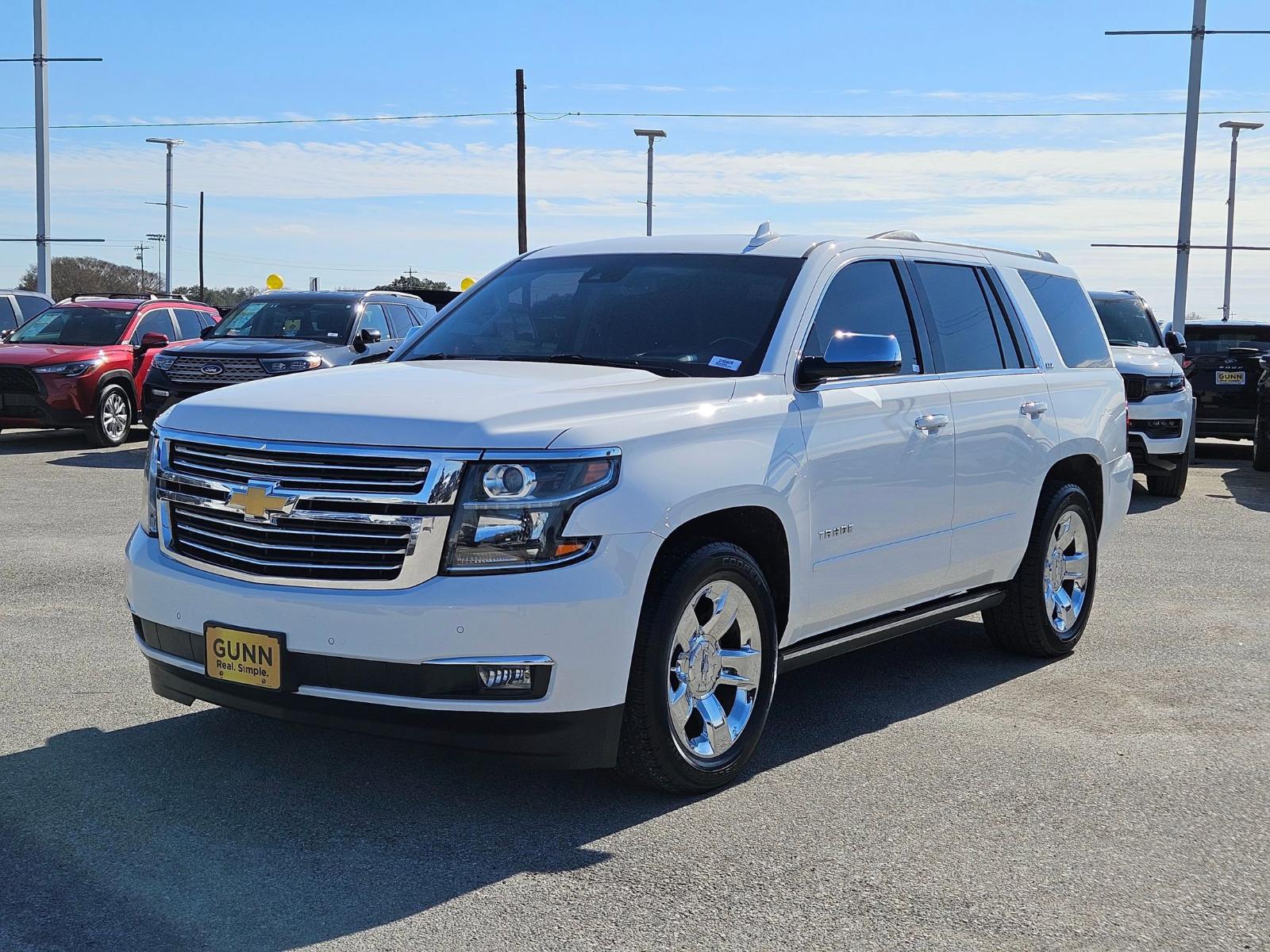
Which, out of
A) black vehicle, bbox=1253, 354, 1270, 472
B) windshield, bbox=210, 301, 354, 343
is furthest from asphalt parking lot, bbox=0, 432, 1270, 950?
black vehicle, bbox=1253, 354, 1270, 472

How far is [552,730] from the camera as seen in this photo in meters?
4.39

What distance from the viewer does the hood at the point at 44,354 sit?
1728 cm

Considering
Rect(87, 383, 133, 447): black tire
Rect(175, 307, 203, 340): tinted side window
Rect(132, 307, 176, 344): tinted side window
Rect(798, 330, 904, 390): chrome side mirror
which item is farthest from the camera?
Rect(175, 307, 203, 340): tinted side window

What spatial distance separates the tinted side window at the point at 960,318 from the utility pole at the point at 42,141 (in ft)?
82.8

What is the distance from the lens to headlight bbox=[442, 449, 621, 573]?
14.1 feet

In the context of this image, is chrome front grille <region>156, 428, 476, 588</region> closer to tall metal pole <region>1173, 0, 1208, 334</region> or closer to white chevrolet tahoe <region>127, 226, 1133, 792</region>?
white chevrolet tahoe <region>127, 226, 1133, 792</region>

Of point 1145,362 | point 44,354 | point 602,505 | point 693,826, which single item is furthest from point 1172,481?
point 44,354

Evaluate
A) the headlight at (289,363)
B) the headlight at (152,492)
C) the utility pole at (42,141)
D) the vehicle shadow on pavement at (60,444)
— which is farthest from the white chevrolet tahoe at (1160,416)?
the utility pole at (42,141)

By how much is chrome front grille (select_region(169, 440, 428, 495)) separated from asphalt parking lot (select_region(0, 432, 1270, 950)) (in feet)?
3.47

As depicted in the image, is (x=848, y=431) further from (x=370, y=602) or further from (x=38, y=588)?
(x=38, y=588)

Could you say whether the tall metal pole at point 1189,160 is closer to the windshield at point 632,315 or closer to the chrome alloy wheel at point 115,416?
the chrome alloy wheel at point 115,416

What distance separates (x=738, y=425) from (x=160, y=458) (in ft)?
6.39

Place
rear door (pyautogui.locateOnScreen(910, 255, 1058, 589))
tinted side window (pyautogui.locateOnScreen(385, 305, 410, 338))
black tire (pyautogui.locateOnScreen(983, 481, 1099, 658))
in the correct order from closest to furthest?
rear door (pyautogui.locateOnScreen(910, 255, 1058, 589))
black tire (pyautogui.locateOnScreen(983, 481, 1099, 658))
tinted side window (pyautogui.locateOnScreen(385, 305, 410, 338))

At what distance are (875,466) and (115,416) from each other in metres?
14.2
